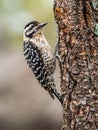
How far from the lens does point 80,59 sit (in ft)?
23.7

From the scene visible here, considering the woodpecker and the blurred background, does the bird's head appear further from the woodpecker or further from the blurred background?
the blurred background

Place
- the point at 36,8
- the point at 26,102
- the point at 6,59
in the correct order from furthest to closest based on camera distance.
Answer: the point at 36,8, the point at 6,59, the point at 26,102

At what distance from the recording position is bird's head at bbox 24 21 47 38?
10102 millimetres

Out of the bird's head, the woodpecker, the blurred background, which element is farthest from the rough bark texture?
the blurred background

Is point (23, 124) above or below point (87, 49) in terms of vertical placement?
below

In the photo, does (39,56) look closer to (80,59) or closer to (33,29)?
(33,29)

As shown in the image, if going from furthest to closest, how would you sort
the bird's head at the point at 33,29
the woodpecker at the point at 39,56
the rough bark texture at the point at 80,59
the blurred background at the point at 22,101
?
1. the blurred background at the point at 22,101
2. the bird's head at the point at 33,29
3. the woodpecker at the point at 39,56
4. the rough bark texture at the point at 80,59

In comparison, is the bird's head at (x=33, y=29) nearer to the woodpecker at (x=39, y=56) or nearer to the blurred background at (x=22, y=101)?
the woodpecker at (x=39, y=56)

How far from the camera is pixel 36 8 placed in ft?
68.7

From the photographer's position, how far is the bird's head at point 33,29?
33.1 feet

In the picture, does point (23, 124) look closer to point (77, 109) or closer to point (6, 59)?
point (6, 59)

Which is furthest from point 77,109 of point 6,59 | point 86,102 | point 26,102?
point 6,59

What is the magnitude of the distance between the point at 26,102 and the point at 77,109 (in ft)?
23.6

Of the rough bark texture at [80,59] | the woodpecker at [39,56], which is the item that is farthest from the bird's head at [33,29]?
the rough bark texture at [80,59]
